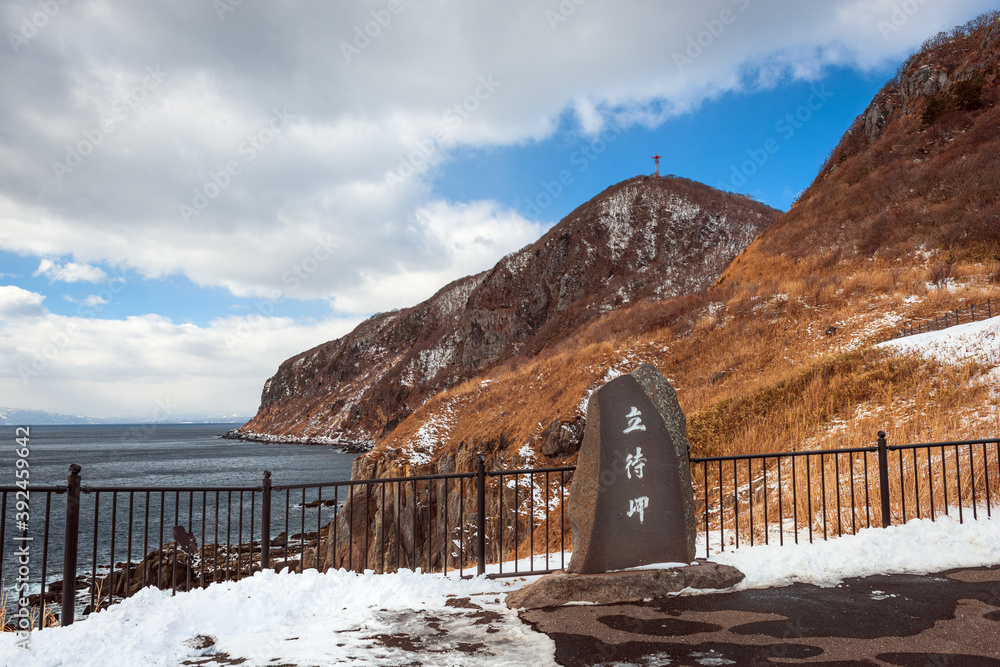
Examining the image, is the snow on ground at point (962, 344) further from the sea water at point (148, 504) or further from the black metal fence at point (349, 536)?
the sea water at point (148, 504)

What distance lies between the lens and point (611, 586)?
5.43 meters

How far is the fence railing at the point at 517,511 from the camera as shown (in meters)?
6.19

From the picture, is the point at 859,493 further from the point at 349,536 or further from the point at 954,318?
the point at 349,536

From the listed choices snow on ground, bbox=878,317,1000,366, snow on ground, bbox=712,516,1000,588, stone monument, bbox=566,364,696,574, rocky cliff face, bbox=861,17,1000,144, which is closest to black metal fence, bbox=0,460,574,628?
stone monument, bbox=566,364,696,574

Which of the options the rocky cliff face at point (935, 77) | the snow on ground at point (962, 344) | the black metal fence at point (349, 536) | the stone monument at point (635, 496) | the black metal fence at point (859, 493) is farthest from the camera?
the rocky cliff face at point (935, 77)

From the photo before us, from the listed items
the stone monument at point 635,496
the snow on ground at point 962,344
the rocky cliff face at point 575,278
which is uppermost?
the rocky cliff face at point 575,278

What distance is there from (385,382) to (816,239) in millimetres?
71831

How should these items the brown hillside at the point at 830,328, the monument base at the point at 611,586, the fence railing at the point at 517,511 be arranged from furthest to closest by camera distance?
the brown hillside at the point at 830,328 < the fence railing at the point at 517,511 < the monument base at the point at 611,586

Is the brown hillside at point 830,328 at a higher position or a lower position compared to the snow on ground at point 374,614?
higher

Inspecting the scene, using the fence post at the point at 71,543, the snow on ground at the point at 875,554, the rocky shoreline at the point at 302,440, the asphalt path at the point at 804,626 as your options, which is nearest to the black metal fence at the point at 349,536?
the fence post at the point at 71,543

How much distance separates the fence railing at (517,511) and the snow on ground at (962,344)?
371 centimetres

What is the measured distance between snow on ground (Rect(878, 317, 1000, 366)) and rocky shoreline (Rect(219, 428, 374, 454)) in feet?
236

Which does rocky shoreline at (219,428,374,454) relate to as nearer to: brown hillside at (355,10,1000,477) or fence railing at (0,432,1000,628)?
brown hillside at (355,10,1000,477)
